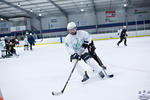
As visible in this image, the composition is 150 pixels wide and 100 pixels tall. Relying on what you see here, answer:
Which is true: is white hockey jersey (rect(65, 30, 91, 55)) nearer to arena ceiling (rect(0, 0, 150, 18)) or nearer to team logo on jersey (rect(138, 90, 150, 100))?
team logo on jersey (rect(138, 90, 150, 100))

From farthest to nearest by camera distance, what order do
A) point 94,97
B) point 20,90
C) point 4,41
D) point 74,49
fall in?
point 4,41
point 74,49
point 20,90
point 94,97

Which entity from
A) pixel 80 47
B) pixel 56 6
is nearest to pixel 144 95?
pixel 80 47

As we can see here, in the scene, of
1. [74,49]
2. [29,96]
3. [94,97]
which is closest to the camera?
[94,97]

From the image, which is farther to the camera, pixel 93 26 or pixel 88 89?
pixel 93 26

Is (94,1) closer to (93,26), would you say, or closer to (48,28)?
(93,26)

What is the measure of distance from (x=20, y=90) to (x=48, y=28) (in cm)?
1847

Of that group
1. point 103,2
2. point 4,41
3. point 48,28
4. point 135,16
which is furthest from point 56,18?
point 4,41

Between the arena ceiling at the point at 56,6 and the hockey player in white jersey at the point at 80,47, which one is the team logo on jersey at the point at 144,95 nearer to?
the hockey player in white jersey at the point at 80,47

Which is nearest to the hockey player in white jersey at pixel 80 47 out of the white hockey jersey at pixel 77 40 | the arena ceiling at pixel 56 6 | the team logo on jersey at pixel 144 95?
the white hockey jersey at pixel 77 40

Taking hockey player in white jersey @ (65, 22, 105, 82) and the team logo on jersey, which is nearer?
the team logo on jersey

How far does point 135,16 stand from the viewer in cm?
1828

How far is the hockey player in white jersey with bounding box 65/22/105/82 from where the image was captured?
Result: 257 centimetres

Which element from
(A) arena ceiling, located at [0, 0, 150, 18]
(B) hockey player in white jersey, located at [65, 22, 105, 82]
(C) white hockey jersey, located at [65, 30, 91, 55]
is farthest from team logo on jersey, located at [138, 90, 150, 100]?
(A) arena ceiling, located at [0, 0, 150, 18]

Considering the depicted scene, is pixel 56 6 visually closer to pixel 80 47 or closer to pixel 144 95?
pixel 80 47
